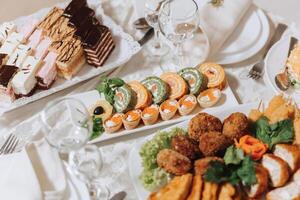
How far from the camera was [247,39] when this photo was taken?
1.78m

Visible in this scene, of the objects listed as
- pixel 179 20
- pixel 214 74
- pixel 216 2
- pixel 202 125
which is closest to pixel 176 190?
pixel 202 125

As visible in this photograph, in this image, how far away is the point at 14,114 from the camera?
1.67 meters

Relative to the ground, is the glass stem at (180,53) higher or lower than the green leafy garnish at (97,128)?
higher

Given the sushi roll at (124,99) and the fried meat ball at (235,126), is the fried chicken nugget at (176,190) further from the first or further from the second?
the sushi roll at (124,99)

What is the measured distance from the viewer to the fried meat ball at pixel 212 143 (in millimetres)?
1447

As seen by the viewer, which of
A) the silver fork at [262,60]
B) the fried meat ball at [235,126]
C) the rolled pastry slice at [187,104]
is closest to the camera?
the fried meat ball at [235,126]

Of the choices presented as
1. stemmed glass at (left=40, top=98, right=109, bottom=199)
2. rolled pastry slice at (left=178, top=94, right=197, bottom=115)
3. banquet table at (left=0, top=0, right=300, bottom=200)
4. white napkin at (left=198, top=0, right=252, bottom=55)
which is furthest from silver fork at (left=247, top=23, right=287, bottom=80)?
stemmed glass at (left=40, top=98, right=109, bottom=199)

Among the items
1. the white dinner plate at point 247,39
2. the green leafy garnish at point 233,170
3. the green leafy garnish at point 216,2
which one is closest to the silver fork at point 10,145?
the green leafy garnish at point 233,170

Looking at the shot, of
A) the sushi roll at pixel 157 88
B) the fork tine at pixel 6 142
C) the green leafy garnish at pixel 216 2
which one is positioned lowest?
the fork tine at pixel 6 142

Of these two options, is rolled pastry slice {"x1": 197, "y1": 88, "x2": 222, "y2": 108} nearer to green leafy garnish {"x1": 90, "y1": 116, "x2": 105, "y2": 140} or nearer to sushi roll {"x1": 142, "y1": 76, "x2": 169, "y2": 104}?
sushi roll {"x1": 142, "y1": 76, "x2": 169, "y2": 104}

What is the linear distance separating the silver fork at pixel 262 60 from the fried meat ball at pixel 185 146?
35 centimetres

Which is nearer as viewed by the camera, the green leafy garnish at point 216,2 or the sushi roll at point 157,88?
the sushi roll at point 157,88

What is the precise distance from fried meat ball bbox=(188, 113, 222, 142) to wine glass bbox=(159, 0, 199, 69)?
0.88ft

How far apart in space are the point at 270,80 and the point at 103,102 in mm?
494
